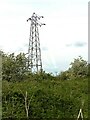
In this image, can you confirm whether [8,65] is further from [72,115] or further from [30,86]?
[72,115]

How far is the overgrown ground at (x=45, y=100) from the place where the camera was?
44.2ft

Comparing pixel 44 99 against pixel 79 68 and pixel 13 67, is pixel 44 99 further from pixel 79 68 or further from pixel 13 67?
pixel 79 68

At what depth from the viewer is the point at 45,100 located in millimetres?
14602

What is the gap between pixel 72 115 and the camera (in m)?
13.5

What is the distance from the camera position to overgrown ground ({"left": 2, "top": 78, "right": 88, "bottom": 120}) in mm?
13461

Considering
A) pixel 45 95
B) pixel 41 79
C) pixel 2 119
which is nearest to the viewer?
pixel 2 119

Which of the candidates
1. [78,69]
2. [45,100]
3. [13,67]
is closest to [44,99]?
[45,100]

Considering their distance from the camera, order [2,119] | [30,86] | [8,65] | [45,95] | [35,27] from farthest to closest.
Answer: [35,27], [8,65], [30,86], [45,95], [2,119]

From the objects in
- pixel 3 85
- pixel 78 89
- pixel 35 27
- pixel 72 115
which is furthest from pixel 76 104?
pixel 35 27

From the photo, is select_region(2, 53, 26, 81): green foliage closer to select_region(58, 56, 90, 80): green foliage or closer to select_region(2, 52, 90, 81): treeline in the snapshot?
select_region(2, 52, 90, 81): treeline

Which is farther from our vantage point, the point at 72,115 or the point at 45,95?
the point at 45,95

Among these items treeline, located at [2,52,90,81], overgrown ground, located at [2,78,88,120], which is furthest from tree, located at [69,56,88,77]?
overgrown ground, located at [2,78,88,120]

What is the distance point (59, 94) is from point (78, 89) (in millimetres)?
1678

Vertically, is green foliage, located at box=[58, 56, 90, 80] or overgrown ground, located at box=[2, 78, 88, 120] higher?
green foliage, located at box=[58, 56, 90, 80]
